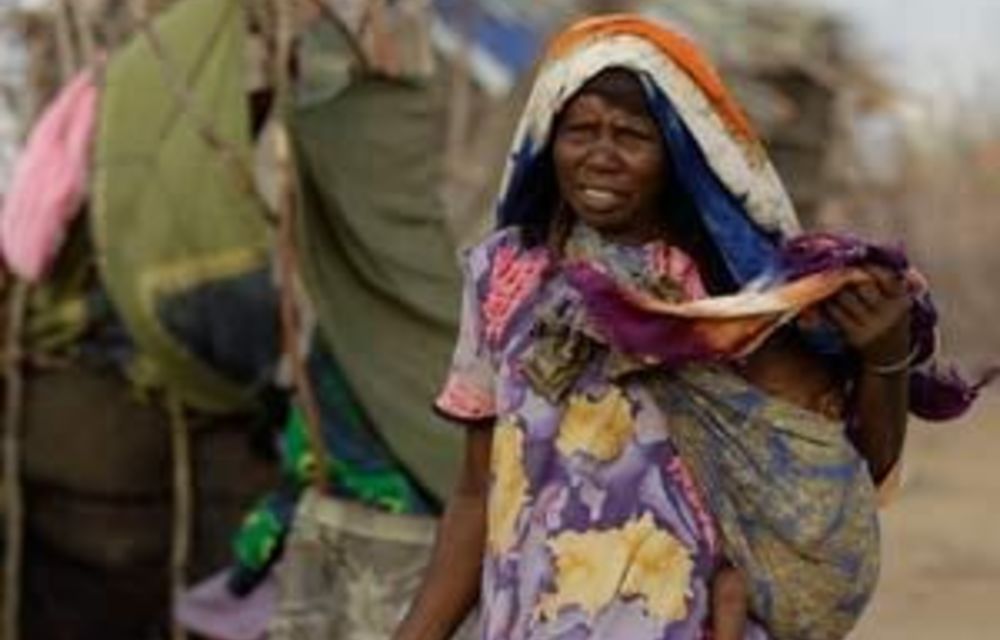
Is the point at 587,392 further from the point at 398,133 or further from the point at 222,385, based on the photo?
the point at 222,385

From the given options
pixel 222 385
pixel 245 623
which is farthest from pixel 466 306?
pixel 222 385

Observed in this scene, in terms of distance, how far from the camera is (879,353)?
11.3 ft

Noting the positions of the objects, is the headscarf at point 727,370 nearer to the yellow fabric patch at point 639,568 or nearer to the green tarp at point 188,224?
the yellow fabric patch at point 639,568

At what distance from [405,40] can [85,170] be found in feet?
2.60

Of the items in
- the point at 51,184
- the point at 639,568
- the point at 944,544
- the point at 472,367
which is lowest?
the point at 944,544

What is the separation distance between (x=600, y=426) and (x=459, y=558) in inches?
12.7

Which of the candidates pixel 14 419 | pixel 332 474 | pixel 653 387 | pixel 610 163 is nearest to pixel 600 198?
pixel 610 163

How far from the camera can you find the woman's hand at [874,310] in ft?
11.2

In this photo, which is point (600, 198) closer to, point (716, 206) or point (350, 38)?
point (716, 206)

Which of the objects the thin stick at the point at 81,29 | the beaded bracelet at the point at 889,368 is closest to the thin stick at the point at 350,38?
the thin stick at the point at 81,29

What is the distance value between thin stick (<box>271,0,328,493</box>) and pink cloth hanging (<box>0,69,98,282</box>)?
78cm

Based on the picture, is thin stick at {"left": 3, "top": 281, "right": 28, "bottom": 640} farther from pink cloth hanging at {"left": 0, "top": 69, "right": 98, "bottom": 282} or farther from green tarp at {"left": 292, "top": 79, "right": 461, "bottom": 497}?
green tarp at {"left": 292, "top": 79, "right": 461, "bottom": 497}

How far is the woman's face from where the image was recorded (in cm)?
352

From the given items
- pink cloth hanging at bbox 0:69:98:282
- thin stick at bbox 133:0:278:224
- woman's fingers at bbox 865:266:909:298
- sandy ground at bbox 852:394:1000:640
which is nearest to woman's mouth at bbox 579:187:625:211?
woman's fingers at bbox 865:266:909:298
